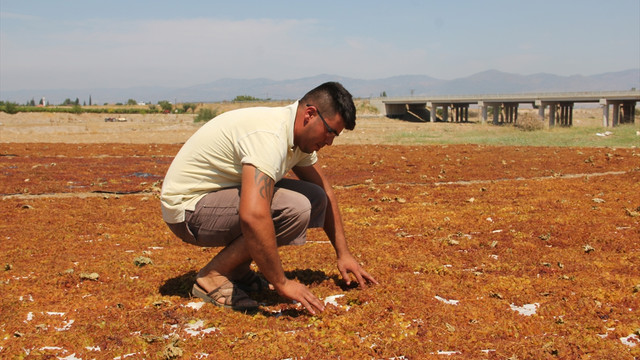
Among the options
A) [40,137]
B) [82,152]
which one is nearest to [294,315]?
[82,152]

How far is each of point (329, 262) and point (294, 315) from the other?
1.58 meters

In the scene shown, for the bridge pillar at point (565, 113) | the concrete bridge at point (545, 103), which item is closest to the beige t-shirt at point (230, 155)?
the concrete bridge at point (545, 103)

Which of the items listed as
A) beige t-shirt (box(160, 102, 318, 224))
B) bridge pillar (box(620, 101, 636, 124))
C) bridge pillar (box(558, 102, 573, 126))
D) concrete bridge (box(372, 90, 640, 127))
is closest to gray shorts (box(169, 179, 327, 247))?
beige t-shirt (box(160, 102, 318, 224))

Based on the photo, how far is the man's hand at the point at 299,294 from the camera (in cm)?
395

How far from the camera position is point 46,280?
16.9ft

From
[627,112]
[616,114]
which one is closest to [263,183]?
[616,114]

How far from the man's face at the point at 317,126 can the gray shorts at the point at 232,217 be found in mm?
497

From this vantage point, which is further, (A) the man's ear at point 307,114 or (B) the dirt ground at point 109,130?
(B) the dirt ground at point 109,130

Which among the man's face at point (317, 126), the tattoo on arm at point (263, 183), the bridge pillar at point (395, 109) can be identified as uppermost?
the bridge pillar at point (395, 109)

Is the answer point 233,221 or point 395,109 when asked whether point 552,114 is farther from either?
point 233,221

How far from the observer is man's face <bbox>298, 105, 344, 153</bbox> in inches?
156

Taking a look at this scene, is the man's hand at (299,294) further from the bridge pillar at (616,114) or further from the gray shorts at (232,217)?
the bridge pillar at (616,114)

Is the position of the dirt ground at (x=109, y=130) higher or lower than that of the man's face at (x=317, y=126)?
higher

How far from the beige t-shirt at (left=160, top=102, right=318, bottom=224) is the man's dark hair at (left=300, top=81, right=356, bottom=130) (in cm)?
16
